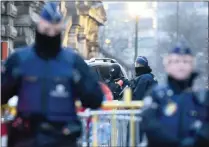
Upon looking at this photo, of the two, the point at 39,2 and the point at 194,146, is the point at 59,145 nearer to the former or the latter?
the point at 194,146

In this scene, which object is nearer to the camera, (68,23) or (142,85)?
(142,85)

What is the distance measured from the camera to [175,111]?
5.46 metres

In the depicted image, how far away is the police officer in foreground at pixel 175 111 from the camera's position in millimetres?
5449

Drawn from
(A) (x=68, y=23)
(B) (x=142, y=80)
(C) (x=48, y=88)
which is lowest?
(B) (x=142, y=80)

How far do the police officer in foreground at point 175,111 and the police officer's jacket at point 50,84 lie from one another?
0.47 metres

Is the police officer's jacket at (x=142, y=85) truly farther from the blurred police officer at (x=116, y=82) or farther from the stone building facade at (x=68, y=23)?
the stone building facade at (x=68, y=23)

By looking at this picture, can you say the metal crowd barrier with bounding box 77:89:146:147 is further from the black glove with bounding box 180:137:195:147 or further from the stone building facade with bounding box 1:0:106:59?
the stone building facade with bounding box 1:0:106:59

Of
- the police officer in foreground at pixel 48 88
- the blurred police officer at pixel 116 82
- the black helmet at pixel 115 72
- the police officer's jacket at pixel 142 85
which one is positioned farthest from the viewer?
the black helmet at pixel 115 72

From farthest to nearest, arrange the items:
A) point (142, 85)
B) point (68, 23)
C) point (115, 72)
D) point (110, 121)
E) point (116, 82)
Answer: point (68, 23) < point (115, 72) < point (116, 82) < point (142, 85) < point (110, 121)

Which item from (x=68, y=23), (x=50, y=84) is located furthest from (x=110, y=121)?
(x=68, y=23)

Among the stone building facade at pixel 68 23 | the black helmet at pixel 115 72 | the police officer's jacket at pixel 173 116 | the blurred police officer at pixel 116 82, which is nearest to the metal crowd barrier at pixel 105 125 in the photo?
the police officer's jacket at pixel 173 116

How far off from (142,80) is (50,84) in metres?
5.61

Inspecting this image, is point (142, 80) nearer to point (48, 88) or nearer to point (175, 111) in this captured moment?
point (175, 111)

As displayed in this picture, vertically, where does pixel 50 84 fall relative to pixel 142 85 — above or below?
A: above
